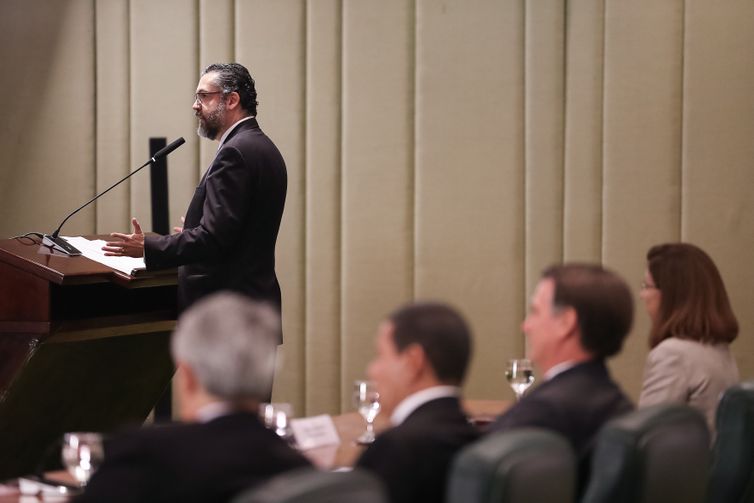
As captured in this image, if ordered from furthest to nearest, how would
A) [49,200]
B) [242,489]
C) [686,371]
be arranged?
1. [49,200]
2. [686,371]
3. [242,489]

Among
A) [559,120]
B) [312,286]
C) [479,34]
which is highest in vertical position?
[479,34]

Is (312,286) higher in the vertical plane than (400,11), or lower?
lower

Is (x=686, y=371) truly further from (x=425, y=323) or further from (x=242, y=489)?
(x=242, y=489)

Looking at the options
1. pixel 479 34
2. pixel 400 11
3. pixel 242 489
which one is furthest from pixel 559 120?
pixel 242 489

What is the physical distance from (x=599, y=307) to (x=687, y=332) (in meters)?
0.80

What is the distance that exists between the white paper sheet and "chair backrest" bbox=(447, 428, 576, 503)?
2024 millimetres

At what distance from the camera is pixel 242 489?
181 cm

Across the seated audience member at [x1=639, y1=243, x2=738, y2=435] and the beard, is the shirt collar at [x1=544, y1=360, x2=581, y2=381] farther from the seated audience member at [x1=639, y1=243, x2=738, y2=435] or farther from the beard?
the beard

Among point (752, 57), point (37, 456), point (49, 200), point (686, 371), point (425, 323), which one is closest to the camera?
point (425, 323)

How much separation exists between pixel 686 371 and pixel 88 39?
3.46 metres

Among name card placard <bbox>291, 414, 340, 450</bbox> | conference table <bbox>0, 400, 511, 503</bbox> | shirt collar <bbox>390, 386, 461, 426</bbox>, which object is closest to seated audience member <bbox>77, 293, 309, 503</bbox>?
shirt collar <bbox>390, 386, 461, 426</bbox>

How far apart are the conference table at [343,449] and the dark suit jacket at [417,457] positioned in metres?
0.33

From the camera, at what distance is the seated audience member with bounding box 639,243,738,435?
127 inches

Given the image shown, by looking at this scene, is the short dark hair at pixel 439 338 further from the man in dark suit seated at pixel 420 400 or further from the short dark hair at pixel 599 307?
the short dark hair at pixel 599 307
